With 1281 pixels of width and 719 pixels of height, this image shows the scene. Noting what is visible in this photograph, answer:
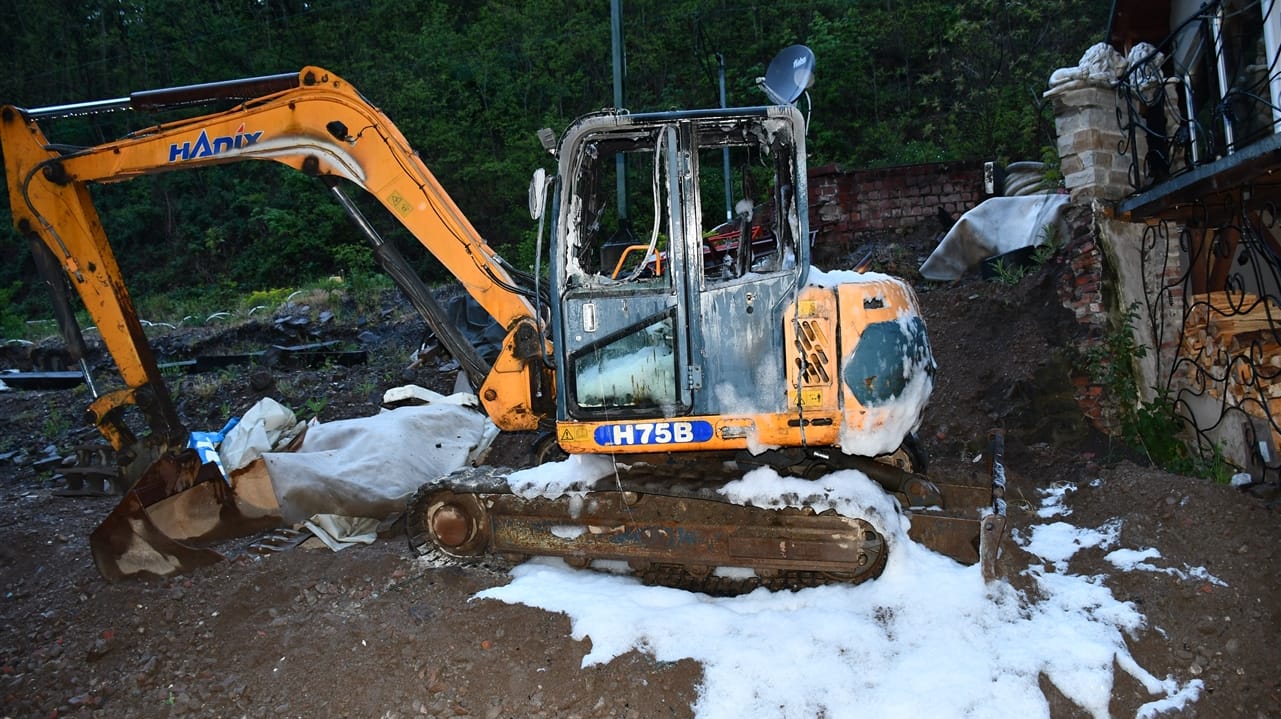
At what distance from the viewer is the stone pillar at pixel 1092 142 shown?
7098mm

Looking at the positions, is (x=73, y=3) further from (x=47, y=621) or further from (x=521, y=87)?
(x=47, y=621)

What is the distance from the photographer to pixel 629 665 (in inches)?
160

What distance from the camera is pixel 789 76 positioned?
5.18 meters

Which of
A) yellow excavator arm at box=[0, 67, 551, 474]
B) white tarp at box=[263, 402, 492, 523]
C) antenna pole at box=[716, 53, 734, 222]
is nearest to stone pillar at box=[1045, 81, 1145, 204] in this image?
yellow excavator arm at box=[0, 67, 551, 474]

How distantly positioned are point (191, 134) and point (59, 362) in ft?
33.6

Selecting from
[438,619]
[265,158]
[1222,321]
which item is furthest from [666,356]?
[1222,321]

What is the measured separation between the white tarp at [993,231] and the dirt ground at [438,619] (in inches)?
50.4

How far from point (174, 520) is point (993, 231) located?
744cm

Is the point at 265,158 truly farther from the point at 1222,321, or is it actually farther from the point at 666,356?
the point at 1222,321

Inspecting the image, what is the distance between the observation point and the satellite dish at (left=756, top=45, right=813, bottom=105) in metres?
5.05

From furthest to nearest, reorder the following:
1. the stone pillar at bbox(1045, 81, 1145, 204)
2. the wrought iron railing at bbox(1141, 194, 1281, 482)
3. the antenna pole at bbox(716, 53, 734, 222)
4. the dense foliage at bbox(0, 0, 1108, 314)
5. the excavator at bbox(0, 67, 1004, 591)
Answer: the dense foliage at bbox(0, 0, 1108, 314) → the antenna pole at bbox(716, 53, 734, 222) → the stone pillar at bbox(1045, 81, 1145, 204) → the wrought iron railing at bbox(1141, 194, 1281, 482) → the excavator at bbox(0, 67, 1004, 591)

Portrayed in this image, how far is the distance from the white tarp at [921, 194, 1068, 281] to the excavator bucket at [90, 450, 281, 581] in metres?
6.77

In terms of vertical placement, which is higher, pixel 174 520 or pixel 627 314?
pixel 627 314

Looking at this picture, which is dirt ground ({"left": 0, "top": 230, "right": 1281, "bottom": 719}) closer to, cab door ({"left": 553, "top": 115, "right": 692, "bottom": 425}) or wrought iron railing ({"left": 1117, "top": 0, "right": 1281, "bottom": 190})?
cab door ({"left": 553, "top": 115, "right": 692, "bottom": 425})
